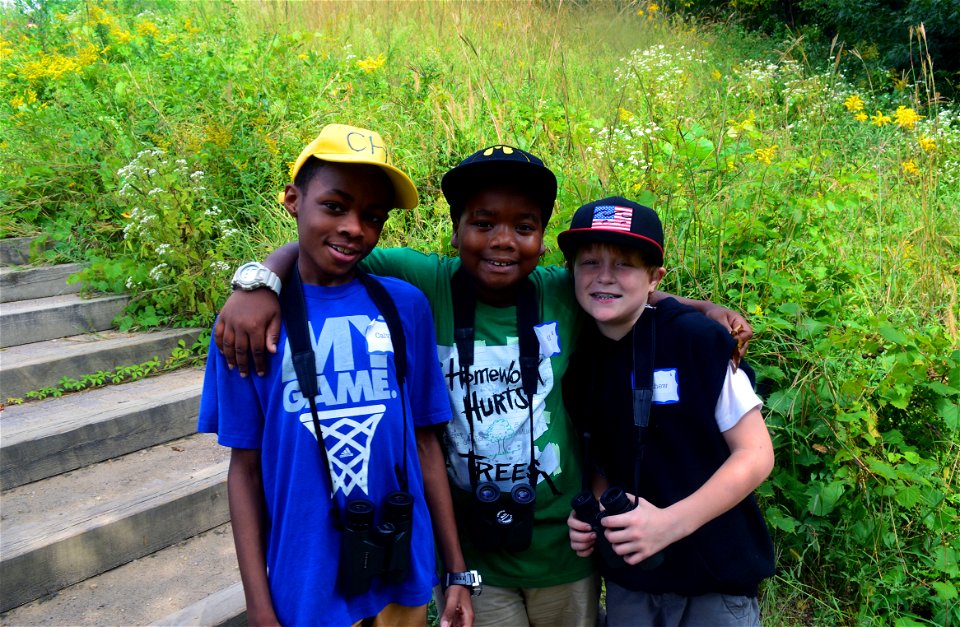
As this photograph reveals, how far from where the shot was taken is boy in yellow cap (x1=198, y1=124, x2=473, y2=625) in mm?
1649

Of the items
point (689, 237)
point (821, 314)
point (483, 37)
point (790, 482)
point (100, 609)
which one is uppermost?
point (483, 37)

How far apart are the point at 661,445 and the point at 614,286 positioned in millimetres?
440

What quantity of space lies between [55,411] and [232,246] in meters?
1.45

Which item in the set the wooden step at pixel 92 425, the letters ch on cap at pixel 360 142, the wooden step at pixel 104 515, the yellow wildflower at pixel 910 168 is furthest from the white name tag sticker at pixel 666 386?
the yellow wildflower at pixel 910 168

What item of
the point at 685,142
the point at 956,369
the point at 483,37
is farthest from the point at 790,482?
the point at 483,37

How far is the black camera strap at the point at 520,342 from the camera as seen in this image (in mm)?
1951

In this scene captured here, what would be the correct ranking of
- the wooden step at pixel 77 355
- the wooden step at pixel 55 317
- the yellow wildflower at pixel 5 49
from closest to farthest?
the wooden step at pixel 77 355, the wooden step at pixel 55 317, the yellow wildflower at pixel 5 49

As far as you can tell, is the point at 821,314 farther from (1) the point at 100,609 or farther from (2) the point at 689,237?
(1) the point at 100,609

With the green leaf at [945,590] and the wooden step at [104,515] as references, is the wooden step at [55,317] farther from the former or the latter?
the green leaf at [945,590]

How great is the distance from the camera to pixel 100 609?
283 cm

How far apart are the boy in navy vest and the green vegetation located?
1.08m

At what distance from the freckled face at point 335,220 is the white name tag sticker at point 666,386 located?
2.71ft

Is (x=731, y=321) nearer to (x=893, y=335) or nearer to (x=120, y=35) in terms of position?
(x=893, y=335)

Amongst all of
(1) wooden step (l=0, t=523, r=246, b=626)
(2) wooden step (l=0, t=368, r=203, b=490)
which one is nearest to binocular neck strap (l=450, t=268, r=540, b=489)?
(1) wooden step (l=0, t=523, r=246, b=626)
